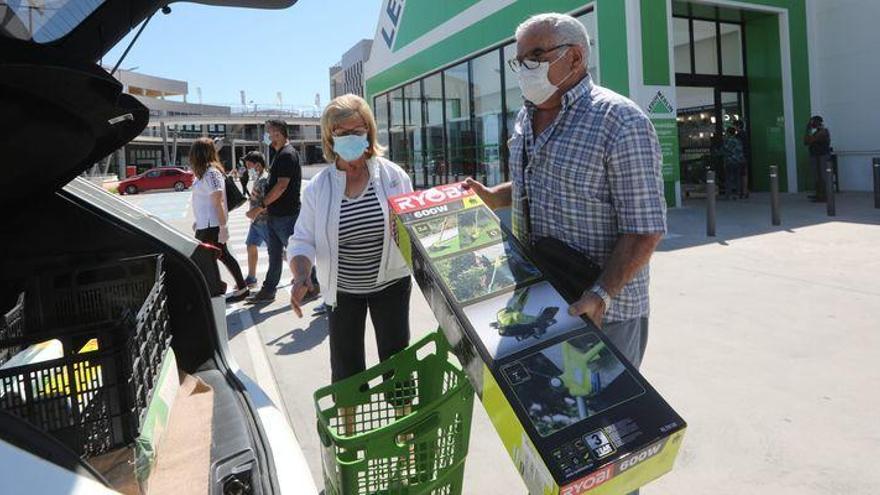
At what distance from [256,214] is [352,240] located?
4072mm

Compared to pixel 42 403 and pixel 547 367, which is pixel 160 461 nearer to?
pixel 42 403

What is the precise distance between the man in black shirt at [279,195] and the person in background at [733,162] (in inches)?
401

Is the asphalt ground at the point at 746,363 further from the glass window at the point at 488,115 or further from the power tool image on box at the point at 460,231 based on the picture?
the glass window at the point at 488,115

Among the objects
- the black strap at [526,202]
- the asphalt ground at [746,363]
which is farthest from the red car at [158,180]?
the black strap at [526,202]

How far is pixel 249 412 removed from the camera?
2.21 metres

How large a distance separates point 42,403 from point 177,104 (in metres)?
70.1

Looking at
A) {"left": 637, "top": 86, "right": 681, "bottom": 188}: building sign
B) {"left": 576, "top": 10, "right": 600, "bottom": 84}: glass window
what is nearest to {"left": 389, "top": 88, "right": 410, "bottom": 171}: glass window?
{"left": 576, "top": 10, "right": 600, "bottom": 84}: glass window

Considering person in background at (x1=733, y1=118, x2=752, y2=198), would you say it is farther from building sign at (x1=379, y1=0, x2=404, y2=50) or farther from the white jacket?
the white jacket

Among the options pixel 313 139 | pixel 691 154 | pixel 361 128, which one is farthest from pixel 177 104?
pixel 361 128

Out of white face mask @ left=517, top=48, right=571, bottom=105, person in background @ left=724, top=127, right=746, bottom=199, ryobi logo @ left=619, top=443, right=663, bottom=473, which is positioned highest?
person in background @ left=724, top=127, right=746, bottom=199

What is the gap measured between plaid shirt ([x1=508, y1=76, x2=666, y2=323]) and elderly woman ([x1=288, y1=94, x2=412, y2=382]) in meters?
0.90

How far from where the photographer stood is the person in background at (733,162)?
13.2 m

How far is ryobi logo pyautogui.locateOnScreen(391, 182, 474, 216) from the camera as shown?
218cm

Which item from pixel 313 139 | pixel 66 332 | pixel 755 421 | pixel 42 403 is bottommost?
pixel 755 421
